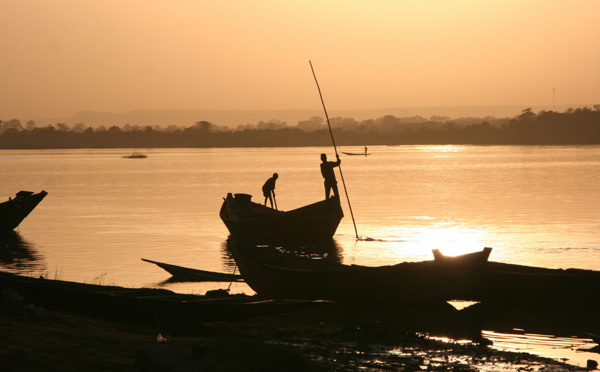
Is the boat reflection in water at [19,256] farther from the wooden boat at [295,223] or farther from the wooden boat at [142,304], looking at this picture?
the wooden boat at [142,304]

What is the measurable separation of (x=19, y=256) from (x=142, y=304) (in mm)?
12769

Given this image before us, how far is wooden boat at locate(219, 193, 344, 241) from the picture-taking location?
2375 centimetres

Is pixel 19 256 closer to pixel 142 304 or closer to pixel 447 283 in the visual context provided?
pixel 142 304

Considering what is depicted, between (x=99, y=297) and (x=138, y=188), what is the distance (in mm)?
49616

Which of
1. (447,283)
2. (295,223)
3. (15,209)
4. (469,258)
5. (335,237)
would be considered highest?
(469,258)

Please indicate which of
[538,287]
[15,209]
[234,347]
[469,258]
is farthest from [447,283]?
[15,209]

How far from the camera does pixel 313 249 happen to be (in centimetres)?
2373

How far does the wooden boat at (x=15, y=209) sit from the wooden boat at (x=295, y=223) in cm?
802

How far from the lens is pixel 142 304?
11.3 m

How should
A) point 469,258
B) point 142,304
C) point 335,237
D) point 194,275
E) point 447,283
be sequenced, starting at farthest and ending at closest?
point 335,237 < point 194,275 < point 447,283 < point 469,258 < point 142,304

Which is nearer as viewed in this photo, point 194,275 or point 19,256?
point 194,275

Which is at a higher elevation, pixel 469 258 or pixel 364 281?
pixel 469 258

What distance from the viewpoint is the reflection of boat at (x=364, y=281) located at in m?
13.0

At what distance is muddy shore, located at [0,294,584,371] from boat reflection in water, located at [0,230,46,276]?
9.05 metres
